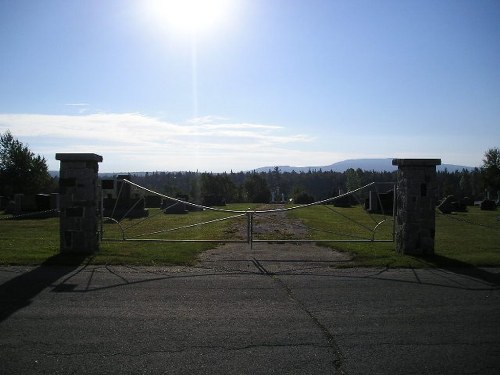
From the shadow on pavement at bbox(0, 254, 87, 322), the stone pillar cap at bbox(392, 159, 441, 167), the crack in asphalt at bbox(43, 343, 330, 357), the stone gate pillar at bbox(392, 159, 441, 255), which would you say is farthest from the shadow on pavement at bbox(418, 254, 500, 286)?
the shadow on pavement at bbox(0, 254, 87, 322)

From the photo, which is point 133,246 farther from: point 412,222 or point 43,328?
point 412,222

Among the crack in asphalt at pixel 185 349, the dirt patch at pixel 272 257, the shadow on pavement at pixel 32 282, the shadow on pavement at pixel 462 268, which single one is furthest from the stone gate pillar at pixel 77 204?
the shadow on pavement at pixel 462 268

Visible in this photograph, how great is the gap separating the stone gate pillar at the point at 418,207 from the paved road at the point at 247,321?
1707mm

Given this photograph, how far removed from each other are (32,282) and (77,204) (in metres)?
2.93

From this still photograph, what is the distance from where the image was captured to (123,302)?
604cm

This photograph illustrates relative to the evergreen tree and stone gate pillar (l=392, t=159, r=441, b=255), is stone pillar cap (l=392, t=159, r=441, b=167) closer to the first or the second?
stone gate pillar (l=392, t=159, r=441, b=255)

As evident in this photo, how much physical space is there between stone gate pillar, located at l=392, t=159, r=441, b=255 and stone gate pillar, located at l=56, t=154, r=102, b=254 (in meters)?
7.07

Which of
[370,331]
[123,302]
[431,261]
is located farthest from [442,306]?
[123,302]

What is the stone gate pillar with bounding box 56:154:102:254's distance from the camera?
9.66m

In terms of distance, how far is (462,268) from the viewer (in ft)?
27.7

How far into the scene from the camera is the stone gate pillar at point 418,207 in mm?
9781

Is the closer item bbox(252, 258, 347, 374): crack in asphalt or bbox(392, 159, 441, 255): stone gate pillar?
bbox(252, 258, 347, 374): crack in asphalt

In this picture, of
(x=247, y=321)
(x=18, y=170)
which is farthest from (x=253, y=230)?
(x=18, y=170)

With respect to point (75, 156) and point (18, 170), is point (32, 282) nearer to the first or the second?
point (75, 156)
